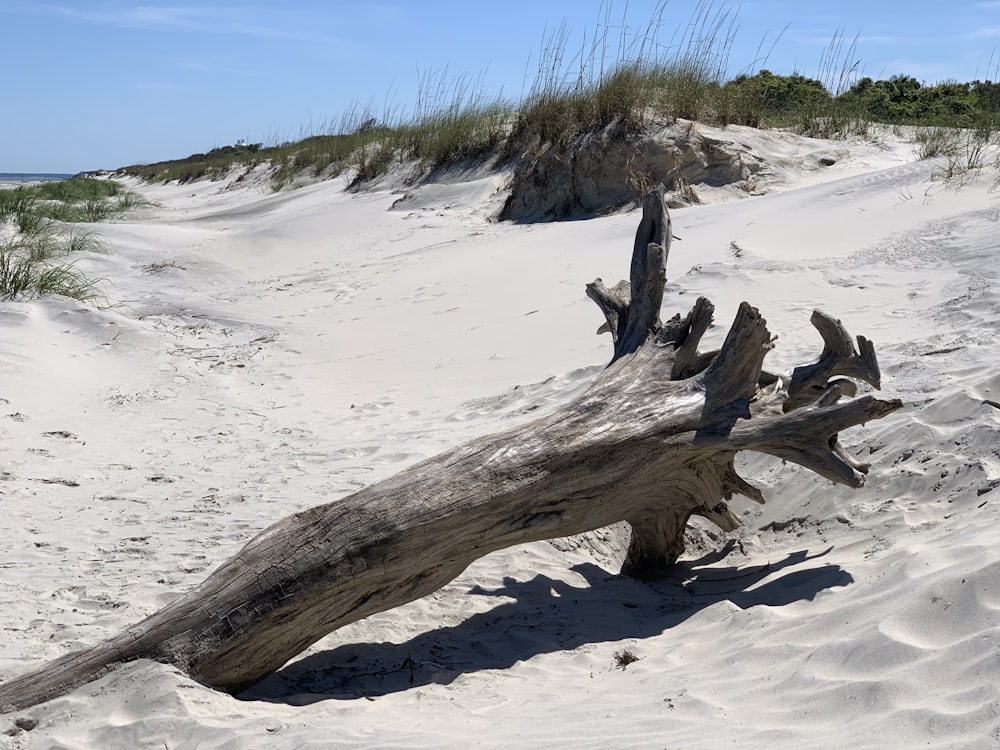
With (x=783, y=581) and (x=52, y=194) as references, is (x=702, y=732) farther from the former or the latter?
(x=52, y=194)

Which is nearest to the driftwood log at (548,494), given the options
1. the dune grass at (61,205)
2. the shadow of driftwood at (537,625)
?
the shadow of driftwood at (537,625)

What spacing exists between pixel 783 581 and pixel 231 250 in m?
11.5

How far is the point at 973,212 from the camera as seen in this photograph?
7238 millimetres

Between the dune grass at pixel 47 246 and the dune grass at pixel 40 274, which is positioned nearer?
the dune grass at pixel 40 274

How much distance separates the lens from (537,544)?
173 inches

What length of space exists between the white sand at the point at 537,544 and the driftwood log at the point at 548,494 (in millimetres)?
153

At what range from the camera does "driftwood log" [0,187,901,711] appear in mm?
3180

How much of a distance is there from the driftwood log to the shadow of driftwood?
0.15 metres

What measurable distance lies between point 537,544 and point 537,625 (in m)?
0.73

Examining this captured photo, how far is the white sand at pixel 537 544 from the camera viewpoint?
8.99 feet

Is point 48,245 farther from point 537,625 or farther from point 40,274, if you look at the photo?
point 537,625

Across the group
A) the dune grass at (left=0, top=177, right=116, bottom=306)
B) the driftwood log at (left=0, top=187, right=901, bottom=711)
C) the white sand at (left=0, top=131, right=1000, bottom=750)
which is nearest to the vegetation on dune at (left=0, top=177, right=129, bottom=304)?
the dune grass at (left=0, top=177, right=116, bottom=306)

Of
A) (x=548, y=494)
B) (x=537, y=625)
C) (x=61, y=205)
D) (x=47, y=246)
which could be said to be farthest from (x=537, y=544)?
(x=61, y=205)

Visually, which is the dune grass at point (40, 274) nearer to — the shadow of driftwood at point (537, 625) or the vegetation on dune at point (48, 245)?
the vegetation on dune at point (48, 245)
